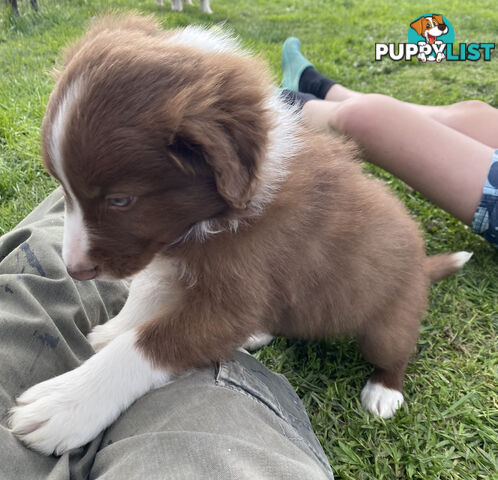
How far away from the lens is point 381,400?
2465 mm

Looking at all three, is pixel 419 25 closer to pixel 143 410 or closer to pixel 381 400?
pixel 381 400

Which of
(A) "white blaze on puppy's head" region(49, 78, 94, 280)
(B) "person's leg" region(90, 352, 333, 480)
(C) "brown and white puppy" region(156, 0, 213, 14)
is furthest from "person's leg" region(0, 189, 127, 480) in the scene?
(C) "brown and white puppy" region(156, 0, 213, 14)

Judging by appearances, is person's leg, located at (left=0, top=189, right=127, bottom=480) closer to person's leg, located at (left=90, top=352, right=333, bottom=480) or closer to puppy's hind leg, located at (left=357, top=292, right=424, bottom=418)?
person's leg, located at (left=90, top=352, right=333, bottom=480)

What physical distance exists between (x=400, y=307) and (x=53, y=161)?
5.54 feet

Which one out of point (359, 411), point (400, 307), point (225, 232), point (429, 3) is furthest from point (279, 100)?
point (429, 3)

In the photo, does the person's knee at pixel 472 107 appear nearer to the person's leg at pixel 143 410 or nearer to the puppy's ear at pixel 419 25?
the person's leg at pixel 143 410

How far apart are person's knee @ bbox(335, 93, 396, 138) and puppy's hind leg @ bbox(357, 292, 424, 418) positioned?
4.64 ft

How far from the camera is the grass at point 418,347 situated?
89.0 inches

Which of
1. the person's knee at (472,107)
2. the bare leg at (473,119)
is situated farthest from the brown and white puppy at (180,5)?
the person's knee at (472,107)

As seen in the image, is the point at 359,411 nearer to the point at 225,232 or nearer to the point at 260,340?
the point at 260,340

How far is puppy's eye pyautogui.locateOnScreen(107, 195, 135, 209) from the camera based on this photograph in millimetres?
1602

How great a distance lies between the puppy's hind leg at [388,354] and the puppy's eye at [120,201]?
4.43 feet

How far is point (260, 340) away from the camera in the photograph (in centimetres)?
273

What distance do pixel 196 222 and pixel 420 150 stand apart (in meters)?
1.99
